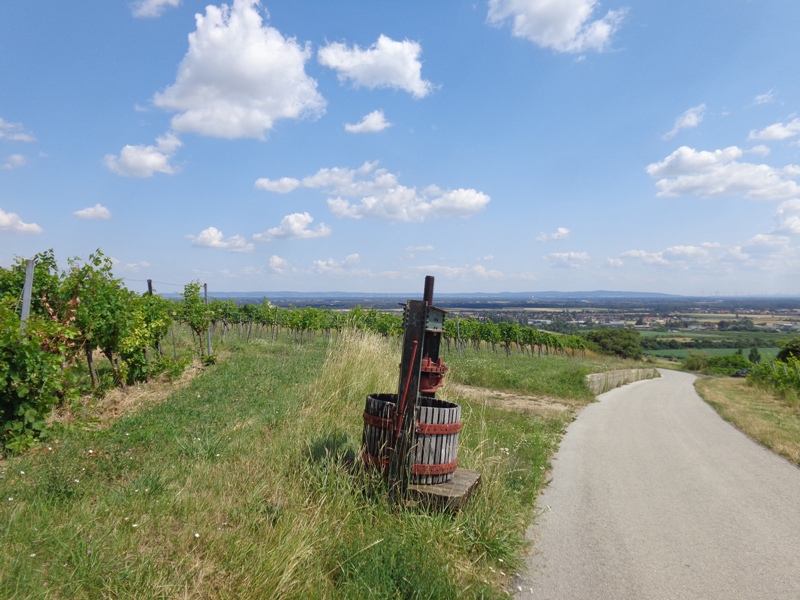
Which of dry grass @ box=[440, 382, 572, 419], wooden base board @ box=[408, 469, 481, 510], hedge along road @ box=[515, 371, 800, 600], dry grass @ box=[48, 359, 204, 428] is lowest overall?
dry grass @ box=[440, 382, 572, 419]

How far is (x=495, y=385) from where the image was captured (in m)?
16.9

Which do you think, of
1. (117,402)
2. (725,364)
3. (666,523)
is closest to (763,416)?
Answer: (666,523)

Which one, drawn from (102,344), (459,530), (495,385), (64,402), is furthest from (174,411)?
(495,385)

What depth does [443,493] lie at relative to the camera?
4.59 metres

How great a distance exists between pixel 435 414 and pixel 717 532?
3020 mm

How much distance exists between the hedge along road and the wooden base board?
0.76 metres

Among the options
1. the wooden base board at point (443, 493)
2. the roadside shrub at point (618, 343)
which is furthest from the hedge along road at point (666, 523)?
the roadside shrub at point (618, 343)

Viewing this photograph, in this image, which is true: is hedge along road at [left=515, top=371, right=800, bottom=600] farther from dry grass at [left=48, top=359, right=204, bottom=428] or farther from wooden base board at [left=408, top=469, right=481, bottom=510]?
dry grass at [left=48, top=359, right=204, bottom=428]

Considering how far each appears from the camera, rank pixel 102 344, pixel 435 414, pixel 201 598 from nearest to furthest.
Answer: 1. pixel 201 598
2. pixel 435 414
3. pixel 102 344

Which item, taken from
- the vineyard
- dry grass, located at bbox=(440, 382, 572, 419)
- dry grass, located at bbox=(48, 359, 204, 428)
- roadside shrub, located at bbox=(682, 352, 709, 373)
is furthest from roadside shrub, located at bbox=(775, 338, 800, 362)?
dry grass, located at bbox=(48, 359, 204, 428)

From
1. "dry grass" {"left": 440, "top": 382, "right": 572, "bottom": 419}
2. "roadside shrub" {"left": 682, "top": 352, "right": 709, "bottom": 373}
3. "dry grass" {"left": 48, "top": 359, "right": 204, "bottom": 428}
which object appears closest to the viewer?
"dry grass" {"left": 48, "top": 359, "right": 204, "bottom": 428}

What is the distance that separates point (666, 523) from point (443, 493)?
2.51m

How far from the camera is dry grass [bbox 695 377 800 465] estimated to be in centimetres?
918

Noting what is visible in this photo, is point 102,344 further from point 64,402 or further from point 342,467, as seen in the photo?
point 342,467
